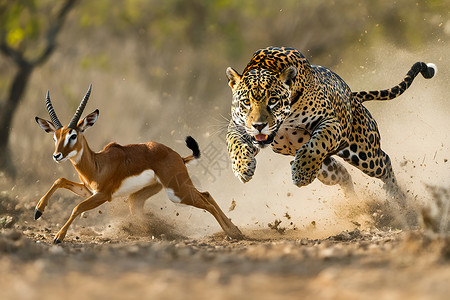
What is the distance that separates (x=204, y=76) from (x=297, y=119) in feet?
39.8

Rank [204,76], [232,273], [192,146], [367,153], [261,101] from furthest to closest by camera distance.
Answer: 1. [204,76]
2. [367,153]
3. [192,146]
4. [261,101]
5. [232,273]

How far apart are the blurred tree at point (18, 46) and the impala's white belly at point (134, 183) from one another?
7.11 metres

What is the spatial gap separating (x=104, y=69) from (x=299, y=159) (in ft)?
40.5

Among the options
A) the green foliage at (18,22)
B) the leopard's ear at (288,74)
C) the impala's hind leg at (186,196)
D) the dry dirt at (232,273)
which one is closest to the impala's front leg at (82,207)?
the impala's hind leg at (186,196)

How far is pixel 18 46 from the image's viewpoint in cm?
1661

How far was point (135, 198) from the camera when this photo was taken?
978 centimetres

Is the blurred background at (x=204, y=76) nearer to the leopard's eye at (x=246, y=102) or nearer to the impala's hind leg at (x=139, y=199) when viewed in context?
the impala's hind leg at (x=139, y=199)

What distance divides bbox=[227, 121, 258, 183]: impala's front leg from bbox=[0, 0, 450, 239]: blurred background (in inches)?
71.6

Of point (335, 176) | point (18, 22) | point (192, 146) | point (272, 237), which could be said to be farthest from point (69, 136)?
point (18, 22)

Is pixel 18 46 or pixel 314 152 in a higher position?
pixel 18 46

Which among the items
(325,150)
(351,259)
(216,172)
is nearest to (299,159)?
(325,150)

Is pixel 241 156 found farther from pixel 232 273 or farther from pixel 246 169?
pixel 232 273

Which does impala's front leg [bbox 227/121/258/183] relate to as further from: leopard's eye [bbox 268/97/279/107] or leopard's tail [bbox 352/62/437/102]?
leopard's tail [bbox 352/62/437/102]

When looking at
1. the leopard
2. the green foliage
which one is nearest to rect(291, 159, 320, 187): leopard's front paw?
the leopard
